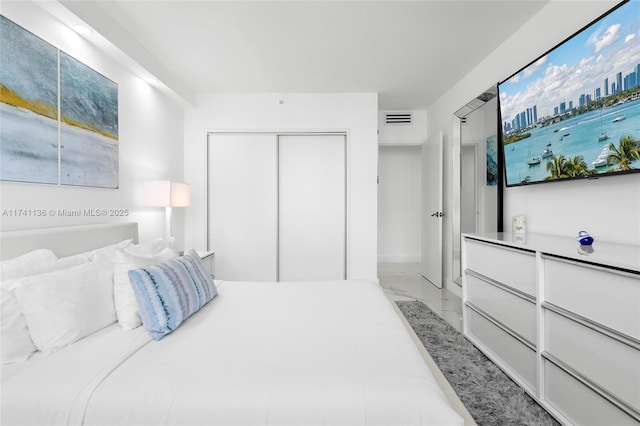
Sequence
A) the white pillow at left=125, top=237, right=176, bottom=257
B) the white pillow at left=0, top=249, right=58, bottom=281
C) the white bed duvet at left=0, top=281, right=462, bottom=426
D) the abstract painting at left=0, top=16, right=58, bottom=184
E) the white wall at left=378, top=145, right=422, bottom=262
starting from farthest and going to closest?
1. the white wall at left=378, top=145, right=422, bottom=262
2. the white pillow at left=125, top=237, right=176, bottom=257
3. the abstract painting at left=0, top=16, right=58, bottom=184
4. the white pillow at left=0, top=249, right=58, bottom=281
5. the white bed duvet at left=0, top=281, right=462, bottom=426

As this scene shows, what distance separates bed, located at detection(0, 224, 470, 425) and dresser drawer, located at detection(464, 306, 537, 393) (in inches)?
37.3

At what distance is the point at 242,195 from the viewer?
4102 mm

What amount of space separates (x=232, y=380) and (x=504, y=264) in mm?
1887

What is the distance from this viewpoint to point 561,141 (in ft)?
6.46

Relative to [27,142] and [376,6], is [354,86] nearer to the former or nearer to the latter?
[376,6]

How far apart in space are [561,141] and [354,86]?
2.45 metres

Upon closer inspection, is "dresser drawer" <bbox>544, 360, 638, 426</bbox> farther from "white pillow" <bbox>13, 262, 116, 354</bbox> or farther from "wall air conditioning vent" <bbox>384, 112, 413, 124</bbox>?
"wall air conditioning vent" <bbox>384, 112, 413, 124</bbox>

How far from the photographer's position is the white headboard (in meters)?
1.57

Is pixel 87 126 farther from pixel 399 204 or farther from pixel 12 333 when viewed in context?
pixel 399 204

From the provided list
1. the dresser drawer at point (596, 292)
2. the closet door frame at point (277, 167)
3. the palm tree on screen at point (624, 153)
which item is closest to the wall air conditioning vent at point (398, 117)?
the closet door frame at point (277, 167)

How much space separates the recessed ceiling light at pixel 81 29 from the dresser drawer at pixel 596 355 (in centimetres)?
352

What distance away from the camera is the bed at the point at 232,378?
3.16 ft

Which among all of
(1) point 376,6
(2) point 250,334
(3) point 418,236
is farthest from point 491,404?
(3) point 418,236

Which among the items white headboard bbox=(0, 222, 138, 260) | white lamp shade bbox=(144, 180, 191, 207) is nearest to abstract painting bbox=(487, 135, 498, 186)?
white lamp shade bbox=(144, 180, 191, 207)
